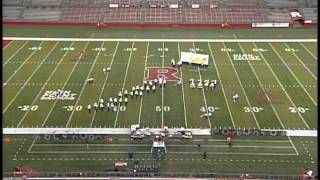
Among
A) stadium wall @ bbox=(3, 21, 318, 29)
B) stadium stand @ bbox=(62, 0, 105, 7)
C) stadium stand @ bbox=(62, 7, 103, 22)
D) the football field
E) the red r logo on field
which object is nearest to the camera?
the football field

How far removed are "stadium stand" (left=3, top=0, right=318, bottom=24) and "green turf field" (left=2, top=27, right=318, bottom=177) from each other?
23.2 feet

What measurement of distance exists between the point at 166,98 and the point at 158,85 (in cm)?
258

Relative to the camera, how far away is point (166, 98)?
93.7 ft

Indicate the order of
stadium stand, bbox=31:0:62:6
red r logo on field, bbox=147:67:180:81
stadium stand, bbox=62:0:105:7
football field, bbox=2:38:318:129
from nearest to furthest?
football field, bbox=2:38:318:129
red r logo on field, bbox=147:67:180:81
stadium stand, bbox=31:0:62:6
stadium stand, bbox=62:0:105:7

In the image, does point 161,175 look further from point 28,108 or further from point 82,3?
point 82,3

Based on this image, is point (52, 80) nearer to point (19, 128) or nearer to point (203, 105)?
point (19, 128)

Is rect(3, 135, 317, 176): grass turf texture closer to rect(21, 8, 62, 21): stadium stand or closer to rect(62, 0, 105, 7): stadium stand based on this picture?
rect(21, 8, 62, 21): stadium stand

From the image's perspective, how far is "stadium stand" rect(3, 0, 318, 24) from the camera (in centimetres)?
5503

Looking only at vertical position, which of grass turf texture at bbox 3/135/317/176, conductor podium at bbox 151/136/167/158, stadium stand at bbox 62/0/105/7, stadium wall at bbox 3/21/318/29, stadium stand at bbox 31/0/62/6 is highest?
stadium stand at bbox 31/0/62/6

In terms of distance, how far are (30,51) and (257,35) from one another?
69.3 ft

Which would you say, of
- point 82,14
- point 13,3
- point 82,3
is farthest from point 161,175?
point 13,3

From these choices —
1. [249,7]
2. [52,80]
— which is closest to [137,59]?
[52,80]

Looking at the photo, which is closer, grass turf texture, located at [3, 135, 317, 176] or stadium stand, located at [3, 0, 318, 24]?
grass turf texture, located at [3, 135, 317, 176]

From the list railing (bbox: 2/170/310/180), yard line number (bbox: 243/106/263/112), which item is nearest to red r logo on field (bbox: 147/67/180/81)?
yard line number (bbox: 243/106/263/112)
